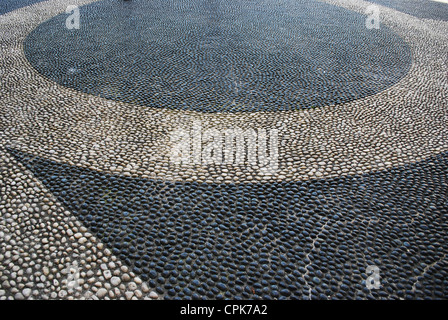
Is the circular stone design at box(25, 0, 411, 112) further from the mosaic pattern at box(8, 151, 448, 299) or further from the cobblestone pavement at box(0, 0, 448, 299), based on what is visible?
the mosaic pattern at box(8, 151, 448, 299)

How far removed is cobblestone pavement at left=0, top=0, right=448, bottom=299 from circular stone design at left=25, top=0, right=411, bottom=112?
6 cm

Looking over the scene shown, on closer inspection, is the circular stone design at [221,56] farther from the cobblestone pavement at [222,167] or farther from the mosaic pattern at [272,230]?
the mosaic pattern at [272,230]

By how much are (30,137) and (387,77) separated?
7081 mm

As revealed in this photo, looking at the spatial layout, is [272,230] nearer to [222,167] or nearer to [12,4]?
[222,167]

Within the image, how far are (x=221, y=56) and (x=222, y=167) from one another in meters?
4.35

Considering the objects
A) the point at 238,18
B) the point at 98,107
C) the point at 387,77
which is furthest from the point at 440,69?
the point at 98,107

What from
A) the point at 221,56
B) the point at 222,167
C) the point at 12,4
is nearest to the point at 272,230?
the point at 222,167

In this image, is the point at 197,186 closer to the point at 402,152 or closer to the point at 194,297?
the point at 194,297

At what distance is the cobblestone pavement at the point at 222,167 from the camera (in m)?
3.43

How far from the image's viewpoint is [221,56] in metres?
8.30

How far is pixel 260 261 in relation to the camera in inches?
139

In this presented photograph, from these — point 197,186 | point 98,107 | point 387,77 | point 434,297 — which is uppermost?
point 387,77

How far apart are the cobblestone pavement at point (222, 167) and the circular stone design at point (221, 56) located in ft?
0.20

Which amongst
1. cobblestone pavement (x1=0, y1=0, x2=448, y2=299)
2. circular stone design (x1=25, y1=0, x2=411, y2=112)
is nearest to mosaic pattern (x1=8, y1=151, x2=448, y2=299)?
cobblestone pavement (x1=0, y1=0, x2=448, y2=299)
